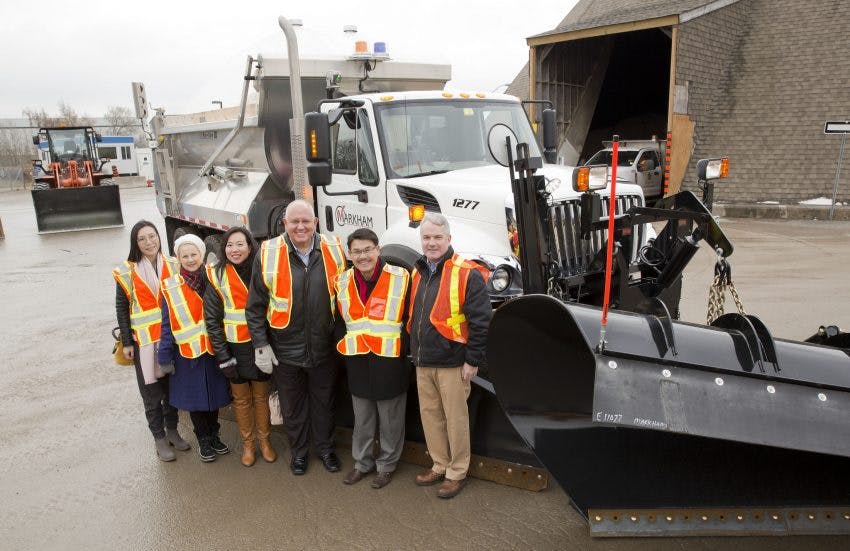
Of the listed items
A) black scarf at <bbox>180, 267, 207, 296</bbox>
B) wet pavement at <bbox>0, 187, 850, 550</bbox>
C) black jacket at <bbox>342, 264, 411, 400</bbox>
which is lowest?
wet pavement at <bbox>0, 187, 850, 550</bbox>

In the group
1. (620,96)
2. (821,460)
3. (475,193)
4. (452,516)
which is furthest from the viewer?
(620,96)

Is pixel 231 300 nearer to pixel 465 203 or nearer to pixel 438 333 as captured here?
pixel 438 333

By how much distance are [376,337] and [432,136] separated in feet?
7.54

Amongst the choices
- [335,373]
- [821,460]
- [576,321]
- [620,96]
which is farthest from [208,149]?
[620,96]

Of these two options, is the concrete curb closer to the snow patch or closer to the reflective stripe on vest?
the snow patch

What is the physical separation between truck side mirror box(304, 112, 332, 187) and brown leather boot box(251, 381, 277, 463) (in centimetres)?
175

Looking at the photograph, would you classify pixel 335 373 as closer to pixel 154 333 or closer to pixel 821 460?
pixel 154 333

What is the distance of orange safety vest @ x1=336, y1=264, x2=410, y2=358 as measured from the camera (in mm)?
3740

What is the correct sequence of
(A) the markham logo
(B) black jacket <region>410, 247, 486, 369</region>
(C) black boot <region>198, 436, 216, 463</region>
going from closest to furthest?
(B) black jacket <region>410, 247, 486, 369</region>
(C) black boot <region>198, 436, 216, 463</region>
(A) the markham logo

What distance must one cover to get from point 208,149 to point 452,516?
650cm

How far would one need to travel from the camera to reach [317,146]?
5.09 metres

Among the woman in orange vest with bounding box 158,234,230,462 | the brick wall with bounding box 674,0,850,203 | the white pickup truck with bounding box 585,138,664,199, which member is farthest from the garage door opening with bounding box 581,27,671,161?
the woman in orange vest with bounding box 158,234,230,462

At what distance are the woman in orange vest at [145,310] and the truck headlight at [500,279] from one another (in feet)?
6.96

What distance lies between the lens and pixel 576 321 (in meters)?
2.55
